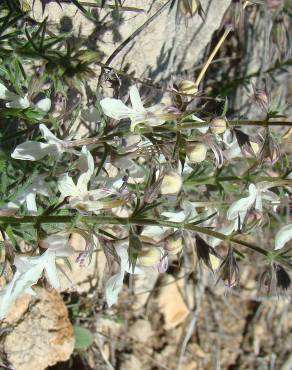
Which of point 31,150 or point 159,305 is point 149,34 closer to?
point 31,150

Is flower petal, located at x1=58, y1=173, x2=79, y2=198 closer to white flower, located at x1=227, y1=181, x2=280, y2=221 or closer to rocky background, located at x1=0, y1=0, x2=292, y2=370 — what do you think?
white flower, located at x1=227, y1=181, x2=280, y2=221

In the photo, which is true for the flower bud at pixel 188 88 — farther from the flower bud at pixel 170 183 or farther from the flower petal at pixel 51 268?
the flower petal at pixel 51 268

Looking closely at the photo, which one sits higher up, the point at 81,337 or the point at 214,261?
the point at 214,261

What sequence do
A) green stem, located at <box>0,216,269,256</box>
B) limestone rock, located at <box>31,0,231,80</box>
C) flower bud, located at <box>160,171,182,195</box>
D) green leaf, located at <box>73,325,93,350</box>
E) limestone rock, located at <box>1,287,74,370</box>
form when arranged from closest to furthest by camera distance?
green stem, located at <box>0,216,269,256</box>, flower bud, located at <box>160,171,182,195</box>, limestone rock, located at <box>31,0,231,80</box>, limestone rock, located at <box>1,287,74,370</box>, green leaf, located at <box>73,325,93,350</box>

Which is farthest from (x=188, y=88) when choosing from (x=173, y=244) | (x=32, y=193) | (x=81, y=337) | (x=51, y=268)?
(x=81, y=337)

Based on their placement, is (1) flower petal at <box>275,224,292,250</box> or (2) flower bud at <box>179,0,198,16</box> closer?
(1) flower petal at <box>275,224,292,250</box>

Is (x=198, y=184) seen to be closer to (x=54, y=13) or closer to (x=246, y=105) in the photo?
(x=54, y=13)

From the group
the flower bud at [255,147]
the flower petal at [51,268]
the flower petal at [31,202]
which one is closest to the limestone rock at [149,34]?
the flower bud at [255,147]

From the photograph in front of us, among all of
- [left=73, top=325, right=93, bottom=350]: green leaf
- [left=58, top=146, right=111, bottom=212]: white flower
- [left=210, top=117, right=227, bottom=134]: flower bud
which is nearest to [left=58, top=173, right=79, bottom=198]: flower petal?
[left=58, top=146, right=111, bottom=212]: white flower
